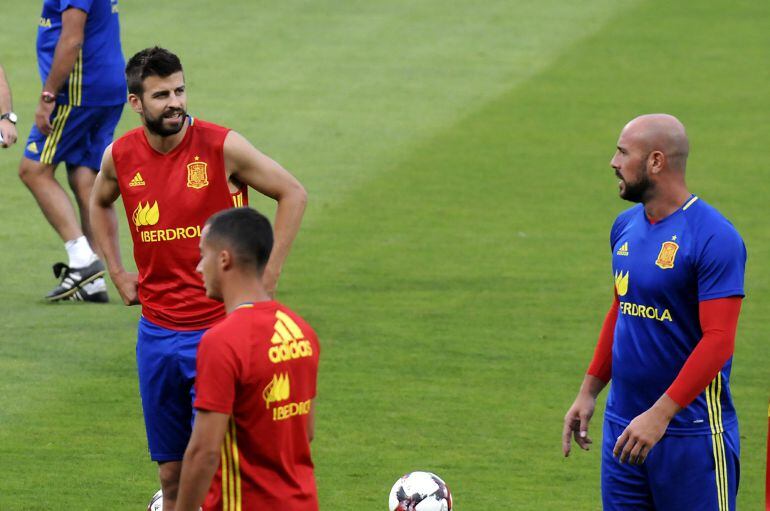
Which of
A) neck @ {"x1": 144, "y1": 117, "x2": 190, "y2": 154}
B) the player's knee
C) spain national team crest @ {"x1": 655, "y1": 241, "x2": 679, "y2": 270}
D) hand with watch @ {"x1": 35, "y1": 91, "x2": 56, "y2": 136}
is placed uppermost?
hand with watch @ {"x1": 35, "y1": 91, "x2": 56, "y2": 136}

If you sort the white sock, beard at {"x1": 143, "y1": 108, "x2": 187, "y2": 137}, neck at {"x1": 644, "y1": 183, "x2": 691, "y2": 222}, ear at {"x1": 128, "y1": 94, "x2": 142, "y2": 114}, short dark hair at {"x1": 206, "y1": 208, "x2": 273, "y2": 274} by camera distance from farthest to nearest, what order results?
the white sock
ear at {"x1": 128, "y1": 94, "x2": 142, "y2": 114}
beard at {"x1": 143, "y1": 108, "x2": 187, "y2": 137}
neck at {"x1": 644, "y1": 183, "x2": 691, "y2": 222}
short dark hair at {"x1": 206, "y1": 208, "x2": 273, "y2": 274}

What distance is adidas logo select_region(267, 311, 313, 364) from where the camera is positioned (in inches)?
185

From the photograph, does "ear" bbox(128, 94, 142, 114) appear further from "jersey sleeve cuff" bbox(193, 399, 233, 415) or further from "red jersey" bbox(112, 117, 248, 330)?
"jersey sleeve cuff" bbox(193, 399, 233, 415)

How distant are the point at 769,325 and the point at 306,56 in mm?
8812

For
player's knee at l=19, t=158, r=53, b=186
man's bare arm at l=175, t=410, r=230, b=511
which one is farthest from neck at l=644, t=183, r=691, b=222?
player's knee at l=19, t=158, r=53, b=186

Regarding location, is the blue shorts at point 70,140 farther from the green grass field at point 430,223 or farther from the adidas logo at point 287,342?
the adidas logo at point 287,342

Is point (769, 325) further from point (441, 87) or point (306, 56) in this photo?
point (306, 56)

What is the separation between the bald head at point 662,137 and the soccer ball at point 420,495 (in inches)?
78.2

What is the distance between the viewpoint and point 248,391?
4.66 metres

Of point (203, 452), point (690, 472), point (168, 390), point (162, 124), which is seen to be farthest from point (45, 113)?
point (203, 452)

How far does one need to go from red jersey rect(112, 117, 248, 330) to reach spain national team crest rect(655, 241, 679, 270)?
180 centimetres

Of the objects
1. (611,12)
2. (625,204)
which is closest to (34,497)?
(625,204)

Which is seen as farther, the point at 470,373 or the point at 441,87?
the point at 441,87

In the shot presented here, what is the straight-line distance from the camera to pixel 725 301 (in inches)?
212
